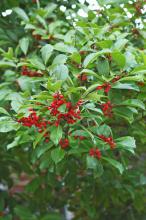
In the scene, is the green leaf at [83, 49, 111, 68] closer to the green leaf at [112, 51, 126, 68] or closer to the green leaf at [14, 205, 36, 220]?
the green leaf at [112, 51, 126, 68]

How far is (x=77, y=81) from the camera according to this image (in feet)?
5.77

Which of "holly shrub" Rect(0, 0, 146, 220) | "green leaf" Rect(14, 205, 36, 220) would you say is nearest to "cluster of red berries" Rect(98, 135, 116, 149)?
"holly shrub" Rect(0, 0, 146, 220)

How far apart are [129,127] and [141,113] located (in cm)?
15

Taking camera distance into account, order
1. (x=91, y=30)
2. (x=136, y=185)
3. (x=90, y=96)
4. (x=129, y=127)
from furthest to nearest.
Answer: (x=136, y=185)
(x=129, y=127)
(x=91, y=30)
(x=90, y=96)

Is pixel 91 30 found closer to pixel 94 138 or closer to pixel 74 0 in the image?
pixel 94 138

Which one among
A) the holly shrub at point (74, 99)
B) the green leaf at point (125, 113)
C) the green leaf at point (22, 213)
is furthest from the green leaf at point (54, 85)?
the green leaf at point (22, 213)

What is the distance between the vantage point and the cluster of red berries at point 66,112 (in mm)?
1543

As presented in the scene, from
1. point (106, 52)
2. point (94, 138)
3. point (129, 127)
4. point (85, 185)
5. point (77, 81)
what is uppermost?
point (106, 52)

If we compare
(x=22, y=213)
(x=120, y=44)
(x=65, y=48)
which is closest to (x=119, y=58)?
(x=120, y=44)

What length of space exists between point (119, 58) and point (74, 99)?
0.27 metres

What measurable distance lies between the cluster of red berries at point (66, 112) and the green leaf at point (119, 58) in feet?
0.81

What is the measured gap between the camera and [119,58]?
1.69m

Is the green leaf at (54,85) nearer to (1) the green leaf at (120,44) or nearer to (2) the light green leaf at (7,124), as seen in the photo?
(2) the light green leaf at (7,124)

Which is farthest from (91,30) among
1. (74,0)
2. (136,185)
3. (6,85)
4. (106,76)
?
(136,185)
